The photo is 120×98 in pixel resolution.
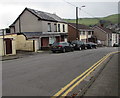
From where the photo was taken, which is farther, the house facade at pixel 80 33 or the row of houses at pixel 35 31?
the house facade at pixel 80 33

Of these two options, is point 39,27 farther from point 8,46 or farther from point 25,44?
point 8,46

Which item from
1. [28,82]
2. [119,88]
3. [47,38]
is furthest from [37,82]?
[47,38]

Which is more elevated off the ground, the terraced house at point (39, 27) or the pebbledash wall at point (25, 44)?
the terraced house at point (39, 27)

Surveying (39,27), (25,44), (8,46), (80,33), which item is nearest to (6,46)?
(8,46)

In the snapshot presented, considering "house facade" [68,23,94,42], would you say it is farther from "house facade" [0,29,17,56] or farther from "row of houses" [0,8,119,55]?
"house facade" [0,29,17,56]

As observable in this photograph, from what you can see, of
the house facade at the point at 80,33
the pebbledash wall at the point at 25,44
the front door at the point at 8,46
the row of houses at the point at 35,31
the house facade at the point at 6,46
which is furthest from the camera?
the house facade at the point at 80,33

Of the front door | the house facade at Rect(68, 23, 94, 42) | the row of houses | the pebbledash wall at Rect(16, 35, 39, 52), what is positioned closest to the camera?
the front door

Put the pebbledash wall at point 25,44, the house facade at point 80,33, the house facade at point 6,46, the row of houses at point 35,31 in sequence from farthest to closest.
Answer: the house facade at point 80,33, the row of houses at point 35,31, the pebbledash wall at point 25,44, the house facade at point 6,46

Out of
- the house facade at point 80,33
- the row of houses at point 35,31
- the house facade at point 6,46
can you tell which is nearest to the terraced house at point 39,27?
the row of houses at point 35,31

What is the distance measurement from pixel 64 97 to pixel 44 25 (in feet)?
91.2

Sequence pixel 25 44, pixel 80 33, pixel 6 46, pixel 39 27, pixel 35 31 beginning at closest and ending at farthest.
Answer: pixel 6 46
pixel 25 44
pixel 39 27
pixel 35 31
pixel 80 33

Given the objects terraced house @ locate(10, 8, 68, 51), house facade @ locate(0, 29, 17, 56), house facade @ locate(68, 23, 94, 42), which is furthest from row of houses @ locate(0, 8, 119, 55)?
house facade @ locate(68, 23, 94, 42)

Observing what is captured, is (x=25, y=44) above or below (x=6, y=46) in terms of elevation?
above

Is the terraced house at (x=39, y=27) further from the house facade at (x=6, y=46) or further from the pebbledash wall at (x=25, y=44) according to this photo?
the house facade at (x=6, y=46)
